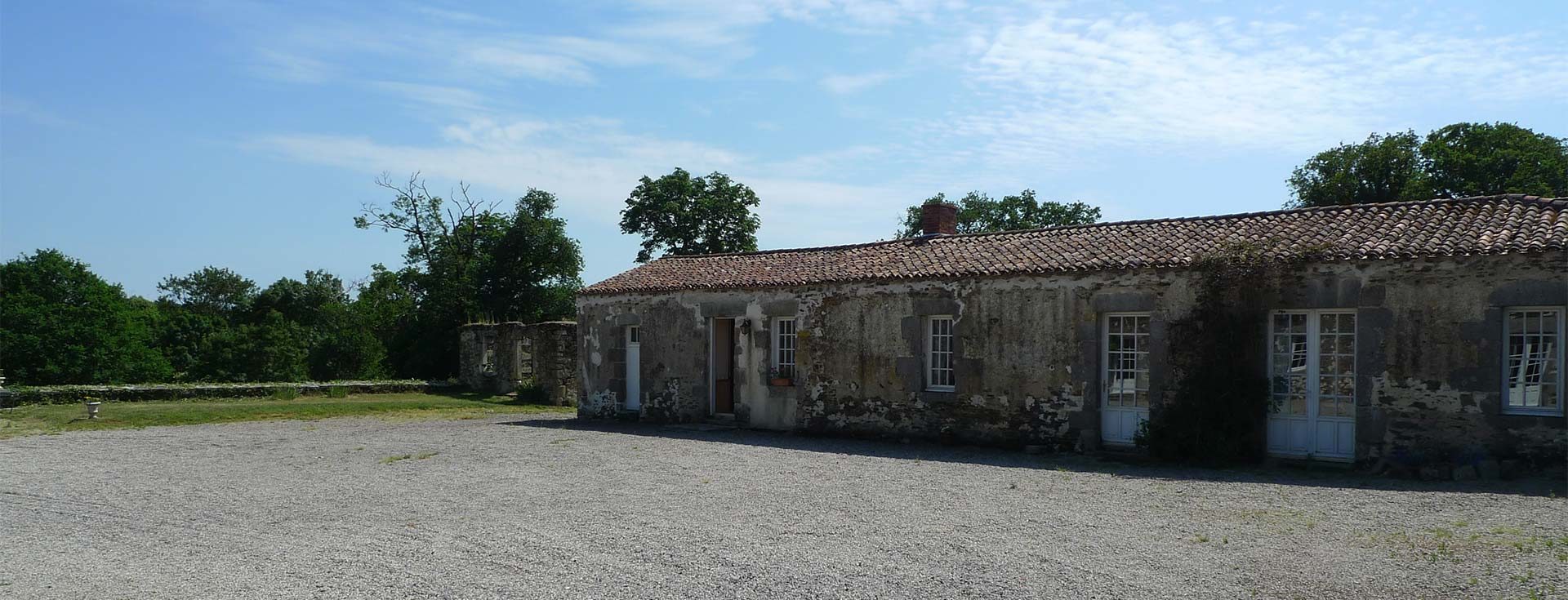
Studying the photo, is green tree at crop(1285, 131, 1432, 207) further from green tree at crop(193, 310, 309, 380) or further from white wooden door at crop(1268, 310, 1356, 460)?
green tree at crop(193, 310, 309, 380)

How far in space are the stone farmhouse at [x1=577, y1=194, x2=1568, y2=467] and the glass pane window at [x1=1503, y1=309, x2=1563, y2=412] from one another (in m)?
0.02

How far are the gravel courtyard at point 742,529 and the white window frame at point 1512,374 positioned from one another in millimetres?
1156

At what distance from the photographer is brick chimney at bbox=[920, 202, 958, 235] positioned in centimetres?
1997

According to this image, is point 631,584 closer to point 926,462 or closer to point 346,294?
point 926,462

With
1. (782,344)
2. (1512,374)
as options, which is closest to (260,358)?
(782,344)

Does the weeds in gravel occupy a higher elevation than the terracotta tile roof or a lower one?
lower

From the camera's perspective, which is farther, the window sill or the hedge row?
the hedge row

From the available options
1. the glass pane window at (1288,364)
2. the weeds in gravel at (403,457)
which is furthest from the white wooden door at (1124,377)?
the weeds in gravel at (403,457)

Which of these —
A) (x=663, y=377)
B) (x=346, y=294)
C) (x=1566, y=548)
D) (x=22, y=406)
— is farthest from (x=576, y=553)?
(x=346, y=294)

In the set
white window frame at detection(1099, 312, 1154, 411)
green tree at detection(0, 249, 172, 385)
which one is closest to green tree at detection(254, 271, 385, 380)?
green tree at detection(0, 249, 172, 385)

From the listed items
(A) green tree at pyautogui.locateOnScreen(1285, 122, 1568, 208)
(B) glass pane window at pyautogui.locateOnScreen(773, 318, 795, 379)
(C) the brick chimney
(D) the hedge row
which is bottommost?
(D) the hedge row

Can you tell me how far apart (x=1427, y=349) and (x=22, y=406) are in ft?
75.8

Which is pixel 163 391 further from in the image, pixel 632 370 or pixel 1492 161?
pixel 1492 161

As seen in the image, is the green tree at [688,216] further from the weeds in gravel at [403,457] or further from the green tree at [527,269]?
the weeds in gravel at [403,457]
